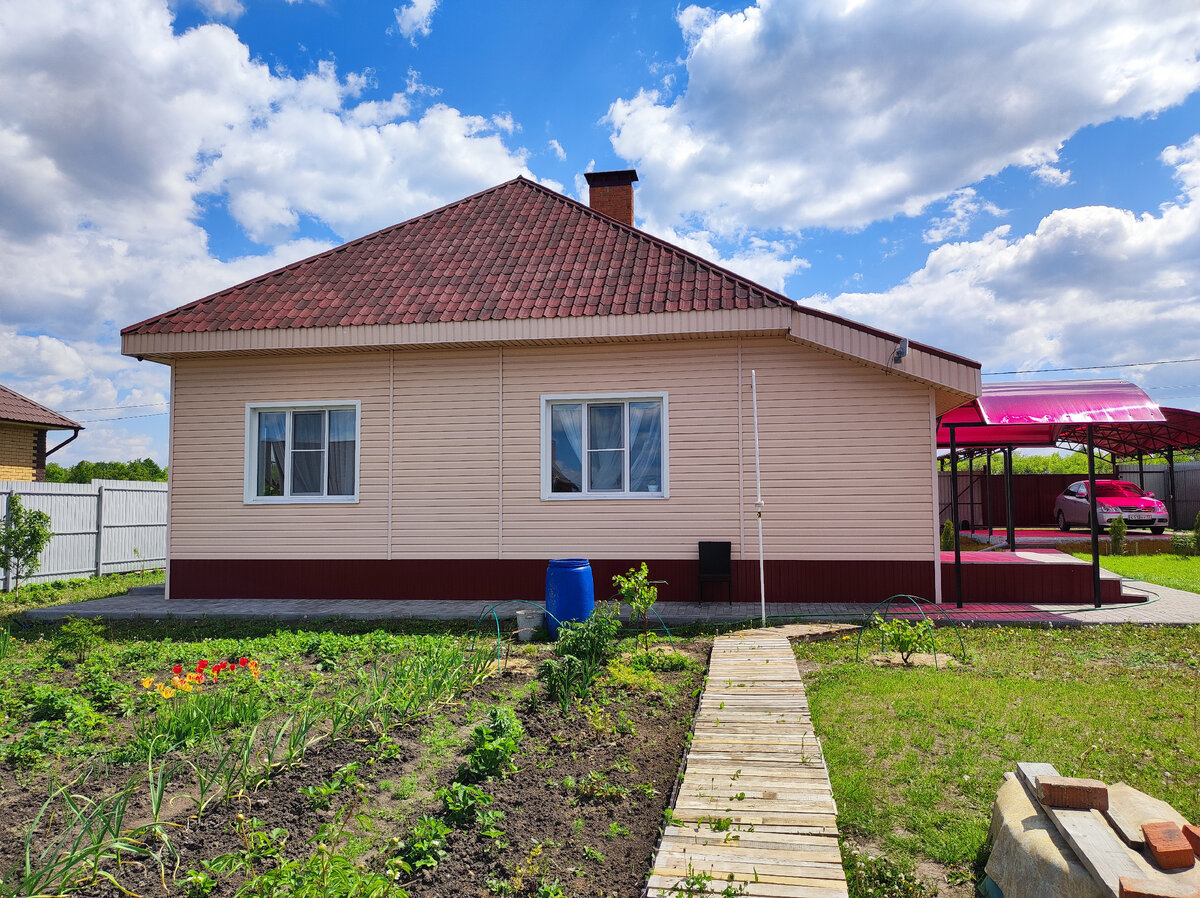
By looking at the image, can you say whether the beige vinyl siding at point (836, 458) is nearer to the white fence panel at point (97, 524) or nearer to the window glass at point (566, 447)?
the window glass at point (566, 447)

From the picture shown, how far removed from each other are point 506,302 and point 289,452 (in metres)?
3.94

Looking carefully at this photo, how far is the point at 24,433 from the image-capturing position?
19844 millimetres

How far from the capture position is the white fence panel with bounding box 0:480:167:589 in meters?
14.1

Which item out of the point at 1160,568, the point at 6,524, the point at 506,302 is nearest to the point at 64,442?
the point at 6,524

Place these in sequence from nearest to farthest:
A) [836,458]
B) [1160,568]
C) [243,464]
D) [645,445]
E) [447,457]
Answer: [836,458], [645,445], [447,457], [243,464], [1160,568]

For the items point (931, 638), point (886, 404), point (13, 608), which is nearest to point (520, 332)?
point (886, 404)

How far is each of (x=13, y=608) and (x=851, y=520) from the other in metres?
12.1

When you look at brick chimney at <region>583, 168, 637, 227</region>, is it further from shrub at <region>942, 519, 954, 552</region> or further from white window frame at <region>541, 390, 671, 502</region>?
shrub at <region>942, 519, 954, 552</region>

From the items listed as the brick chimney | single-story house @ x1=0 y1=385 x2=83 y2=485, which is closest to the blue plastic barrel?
the brick chimney

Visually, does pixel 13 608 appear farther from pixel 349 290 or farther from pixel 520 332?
pixel 520 332

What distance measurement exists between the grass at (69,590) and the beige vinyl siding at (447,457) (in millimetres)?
4678

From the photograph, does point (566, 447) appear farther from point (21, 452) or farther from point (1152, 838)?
point (21, 452)

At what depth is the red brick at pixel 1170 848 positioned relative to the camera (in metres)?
2.36

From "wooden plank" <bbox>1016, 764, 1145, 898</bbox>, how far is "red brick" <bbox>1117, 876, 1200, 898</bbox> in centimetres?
4
